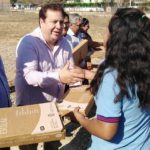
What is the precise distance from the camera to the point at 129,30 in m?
2.25

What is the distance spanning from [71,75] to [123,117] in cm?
96

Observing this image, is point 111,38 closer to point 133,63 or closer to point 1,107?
point 133,63

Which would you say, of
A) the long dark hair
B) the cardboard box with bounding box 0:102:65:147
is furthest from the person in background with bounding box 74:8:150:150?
the cardboard box with bounding box 0:102:65:147

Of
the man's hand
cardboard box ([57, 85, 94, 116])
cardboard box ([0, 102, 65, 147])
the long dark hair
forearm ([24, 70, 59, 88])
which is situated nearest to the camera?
the long dark hair

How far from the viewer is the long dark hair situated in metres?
2.25

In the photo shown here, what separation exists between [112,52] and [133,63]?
0.42 feet

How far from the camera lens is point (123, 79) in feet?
7.45

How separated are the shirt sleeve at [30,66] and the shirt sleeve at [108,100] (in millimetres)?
1177

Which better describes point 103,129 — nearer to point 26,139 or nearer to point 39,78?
point 26,139

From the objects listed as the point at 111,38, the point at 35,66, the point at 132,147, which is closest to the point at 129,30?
the point at 111,38

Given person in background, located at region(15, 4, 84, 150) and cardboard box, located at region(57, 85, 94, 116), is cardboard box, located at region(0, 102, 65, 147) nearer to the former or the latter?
cardboard box, located at region(57, 85, 94, 116)

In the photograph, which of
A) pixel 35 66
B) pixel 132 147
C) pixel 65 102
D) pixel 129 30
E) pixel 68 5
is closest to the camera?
pixel 129 30

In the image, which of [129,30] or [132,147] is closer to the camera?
[129,30]

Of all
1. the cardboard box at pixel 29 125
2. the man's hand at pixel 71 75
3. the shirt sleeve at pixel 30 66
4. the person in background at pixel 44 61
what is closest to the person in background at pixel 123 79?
the cardboard box at pixel 29 125
